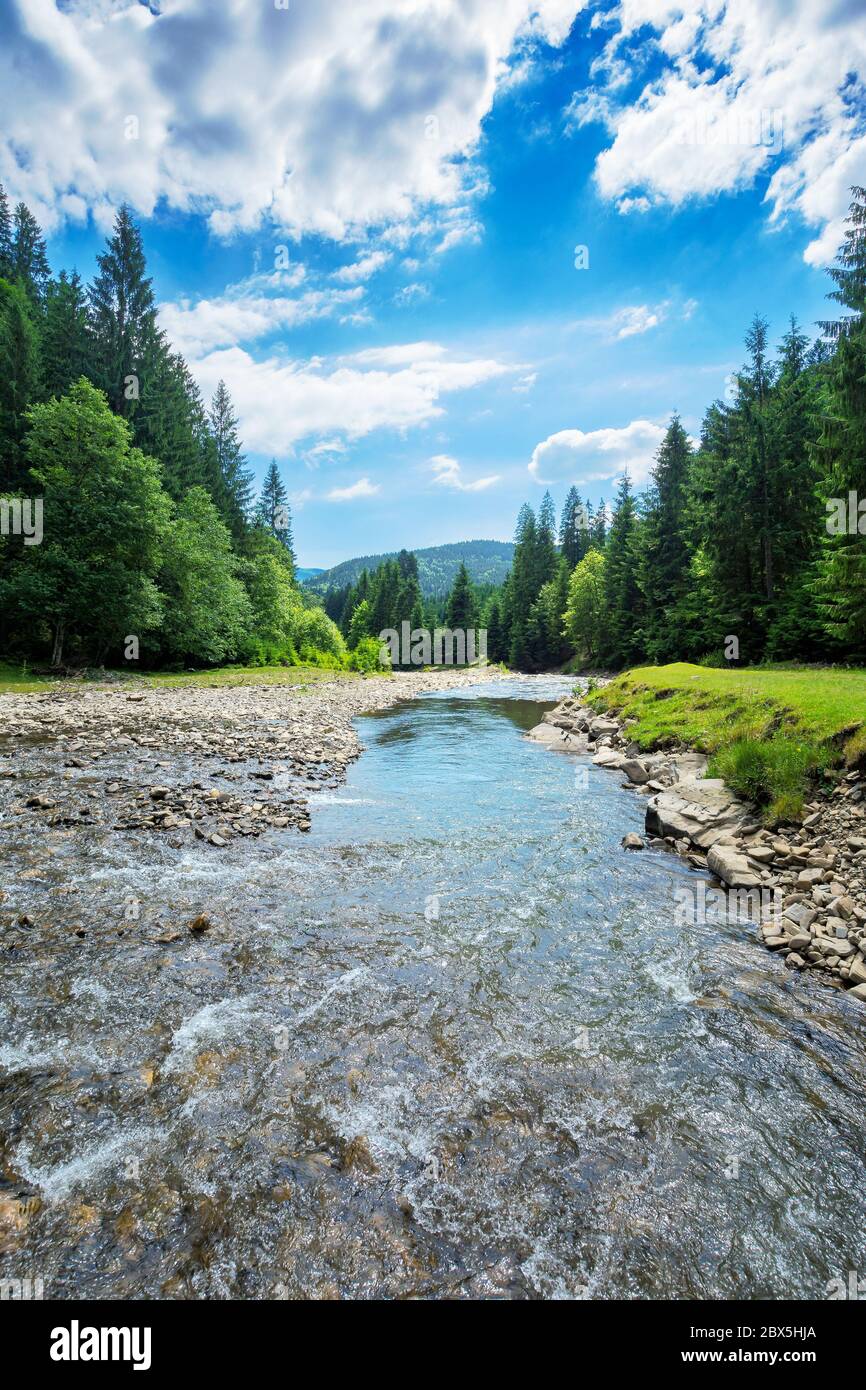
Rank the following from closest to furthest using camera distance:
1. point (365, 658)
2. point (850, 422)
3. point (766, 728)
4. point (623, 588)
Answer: point (766, 728), point (850, 422), point (623, 588), point (365, 658)

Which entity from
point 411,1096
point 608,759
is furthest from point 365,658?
point 411,1096

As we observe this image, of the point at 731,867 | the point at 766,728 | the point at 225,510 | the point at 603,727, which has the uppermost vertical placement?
the point at 225,510

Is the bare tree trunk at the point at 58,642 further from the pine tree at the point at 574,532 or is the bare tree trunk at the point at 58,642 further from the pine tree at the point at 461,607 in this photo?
the pine tree at the point at 574,532

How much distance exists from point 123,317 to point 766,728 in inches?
1906

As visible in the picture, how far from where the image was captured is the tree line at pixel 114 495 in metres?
26.9

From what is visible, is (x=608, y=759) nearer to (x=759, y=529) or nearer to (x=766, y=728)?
(x=766, y=728)

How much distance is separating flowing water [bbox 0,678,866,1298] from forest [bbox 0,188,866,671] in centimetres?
2100

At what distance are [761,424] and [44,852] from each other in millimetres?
37872

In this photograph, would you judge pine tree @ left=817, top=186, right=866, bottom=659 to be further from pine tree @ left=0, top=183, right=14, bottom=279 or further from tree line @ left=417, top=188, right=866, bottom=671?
pine tree @ left=0, top=183, right=14, bottom=279

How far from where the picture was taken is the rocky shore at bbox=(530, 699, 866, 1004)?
627 cm

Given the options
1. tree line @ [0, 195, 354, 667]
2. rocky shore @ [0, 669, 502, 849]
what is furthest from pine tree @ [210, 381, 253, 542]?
rocky shore @ [0, 669, 502, 849]

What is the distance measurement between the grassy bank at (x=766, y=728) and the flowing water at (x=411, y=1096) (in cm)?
410

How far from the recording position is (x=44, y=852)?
7797mm

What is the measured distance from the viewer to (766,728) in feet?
40.3
